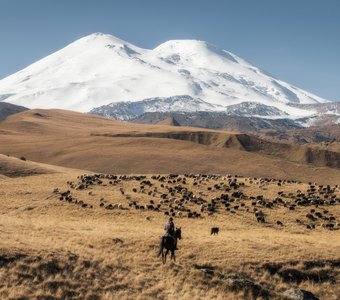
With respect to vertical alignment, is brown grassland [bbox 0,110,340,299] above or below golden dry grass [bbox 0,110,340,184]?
below

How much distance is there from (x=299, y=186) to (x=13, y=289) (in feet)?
168

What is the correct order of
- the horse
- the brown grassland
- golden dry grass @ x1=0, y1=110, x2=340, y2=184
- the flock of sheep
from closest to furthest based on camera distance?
1. the brown grassland
2. the horse
3. the flock of sheep
4. golden dry grass @ x1=0, y1=110, x2=340, y2=184

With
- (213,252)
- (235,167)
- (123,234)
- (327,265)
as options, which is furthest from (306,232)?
(235,167)

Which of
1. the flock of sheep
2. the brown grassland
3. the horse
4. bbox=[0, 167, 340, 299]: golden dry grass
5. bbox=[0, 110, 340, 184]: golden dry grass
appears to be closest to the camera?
bbox=[0, 167, 340, 299]: golden dry grass

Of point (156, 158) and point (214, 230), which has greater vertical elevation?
point (156, 158)

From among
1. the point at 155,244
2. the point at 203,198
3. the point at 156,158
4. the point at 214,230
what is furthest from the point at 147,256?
the point at 156,158

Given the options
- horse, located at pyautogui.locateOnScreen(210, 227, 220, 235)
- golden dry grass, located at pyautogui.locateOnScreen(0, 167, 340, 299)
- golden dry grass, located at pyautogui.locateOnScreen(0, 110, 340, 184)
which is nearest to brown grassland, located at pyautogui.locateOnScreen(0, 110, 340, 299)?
golden dry grass, located at pyautogui.locateOnScreen(0, 167, 340, 299)

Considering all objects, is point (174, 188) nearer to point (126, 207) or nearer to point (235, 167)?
point (126, 207)

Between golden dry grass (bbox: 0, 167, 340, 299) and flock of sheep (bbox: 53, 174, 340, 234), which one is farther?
flock of sheep (bbox: 53, 174, 340, 234)

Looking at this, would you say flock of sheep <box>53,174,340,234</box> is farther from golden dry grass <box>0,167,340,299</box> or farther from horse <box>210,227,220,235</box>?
horse <box>210,227,220,235</box>

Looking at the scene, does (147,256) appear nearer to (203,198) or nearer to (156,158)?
(203,198)

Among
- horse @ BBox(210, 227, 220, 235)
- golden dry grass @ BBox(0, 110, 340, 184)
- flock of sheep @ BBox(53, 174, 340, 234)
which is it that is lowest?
horse @ BBox(210, 227, 220, 235)

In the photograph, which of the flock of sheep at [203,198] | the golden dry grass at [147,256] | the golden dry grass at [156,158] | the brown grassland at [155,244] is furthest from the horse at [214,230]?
the golden dry grass at [156,158]

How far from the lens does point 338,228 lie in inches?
1911
